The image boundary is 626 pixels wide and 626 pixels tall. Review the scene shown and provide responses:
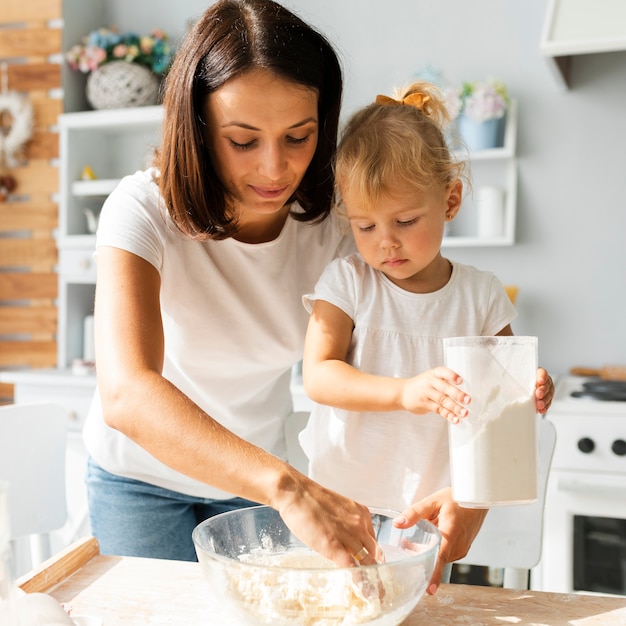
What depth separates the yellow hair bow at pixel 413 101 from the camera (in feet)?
4.25

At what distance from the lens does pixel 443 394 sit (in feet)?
3.00

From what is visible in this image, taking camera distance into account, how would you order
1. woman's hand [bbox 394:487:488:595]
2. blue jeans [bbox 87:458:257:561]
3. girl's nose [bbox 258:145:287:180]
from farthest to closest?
blue jeans [bbox 87:458:257:561] → girl's nose [bbox 258:145:287:180] → woman's hand [bbox 394:487:488:595]

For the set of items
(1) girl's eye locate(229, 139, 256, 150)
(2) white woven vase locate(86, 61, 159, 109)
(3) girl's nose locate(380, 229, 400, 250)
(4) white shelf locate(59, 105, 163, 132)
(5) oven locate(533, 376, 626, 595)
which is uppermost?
(2) white woven vase locate(86, 61, 159, 109)

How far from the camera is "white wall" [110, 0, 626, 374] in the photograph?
2.75 meters

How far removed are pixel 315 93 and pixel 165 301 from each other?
415 mm

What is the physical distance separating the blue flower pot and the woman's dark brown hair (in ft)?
5.24

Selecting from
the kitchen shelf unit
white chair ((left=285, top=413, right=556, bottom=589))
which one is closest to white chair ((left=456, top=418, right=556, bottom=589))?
white chair ((left=285, top=413, right=556, bottom=589))

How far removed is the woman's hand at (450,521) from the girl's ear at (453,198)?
46 centimetres

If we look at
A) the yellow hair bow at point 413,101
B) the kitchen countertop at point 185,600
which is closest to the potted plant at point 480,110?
the yellow hair bow at point 413,101

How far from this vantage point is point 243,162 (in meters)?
1.16

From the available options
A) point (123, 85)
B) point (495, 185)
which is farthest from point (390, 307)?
point (123, 85)

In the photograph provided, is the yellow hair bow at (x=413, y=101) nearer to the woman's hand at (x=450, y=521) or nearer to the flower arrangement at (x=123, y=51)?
the woman's hand at (x=450, y=521)

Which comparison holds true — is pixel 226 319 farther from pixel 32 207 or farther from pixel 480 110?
pixel 32 207

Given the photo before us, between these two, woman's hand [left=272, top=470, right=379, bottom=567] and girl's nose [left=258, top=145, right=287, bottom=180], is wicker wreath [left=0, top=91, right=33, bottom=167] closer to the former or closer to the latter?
girl's nose [left=258, top=145, right=287, bottom=180]
